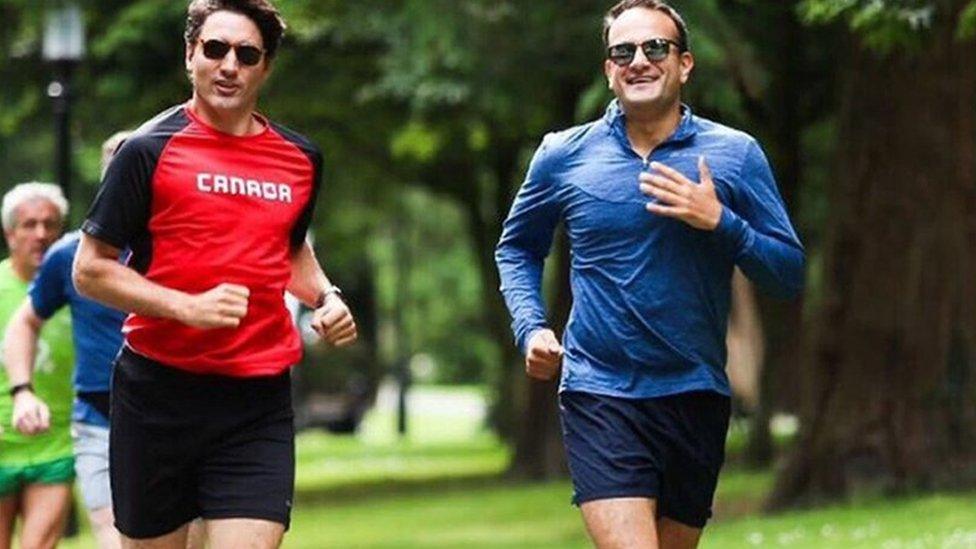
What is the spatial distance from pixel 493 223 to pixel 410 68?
44.7 feet

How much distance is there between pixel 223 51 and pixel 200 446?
1127 millimetres

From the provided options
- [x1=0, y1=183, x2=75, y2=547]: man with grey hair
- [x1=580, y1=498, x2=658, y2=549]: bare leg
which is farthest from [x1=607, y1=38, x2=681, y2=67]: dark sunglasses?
[x1=0, y1=183, x2=75, y2=547]: man with grey hair

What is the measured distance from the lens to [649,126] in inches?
305

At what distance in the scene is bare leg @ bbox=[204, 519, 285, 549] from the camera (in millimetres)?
7305

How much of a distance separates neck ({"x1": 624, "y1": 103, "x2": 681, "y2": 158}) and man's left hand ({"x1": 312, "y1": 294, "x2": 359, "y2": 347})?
101cm

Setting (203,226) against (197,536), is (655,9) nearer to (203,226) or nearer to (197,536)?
(203,226)

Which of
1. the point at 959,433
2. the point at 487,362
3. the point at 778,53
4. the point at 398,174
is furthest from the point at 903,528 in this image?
the point at 487,362

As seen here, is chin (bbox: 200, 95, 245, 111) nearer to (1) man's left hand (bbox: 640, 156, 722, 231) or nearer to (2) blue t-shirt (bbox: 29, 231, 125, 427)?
(1) man's left hand (bbox: 640, 156, 722, 231)

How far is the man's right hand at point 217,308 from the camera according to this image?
7.09 m

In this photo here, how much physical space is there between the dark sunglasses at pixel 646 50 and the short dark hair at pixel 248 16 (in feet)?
3.29

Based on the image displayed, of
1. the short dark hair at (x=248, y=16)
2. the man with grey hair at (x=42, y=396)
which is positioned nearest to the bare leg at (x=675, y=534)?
the short dark hair at (x=248, y=16)

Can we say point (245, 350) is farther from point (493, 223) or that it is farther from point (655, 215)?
point (493, 223)

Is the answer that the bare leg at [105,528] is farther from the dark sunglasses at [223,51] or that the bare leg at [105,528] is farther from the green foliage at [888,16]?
the green foliage at [888,16]

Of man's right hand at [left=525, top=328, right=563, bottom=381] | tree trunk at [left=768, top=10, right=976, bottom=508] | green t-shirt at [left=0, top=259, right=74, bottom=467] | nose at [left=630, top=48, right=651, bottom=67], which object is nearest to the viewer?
man's right hand at [left=525, top=328, right=563, bottom=381]
